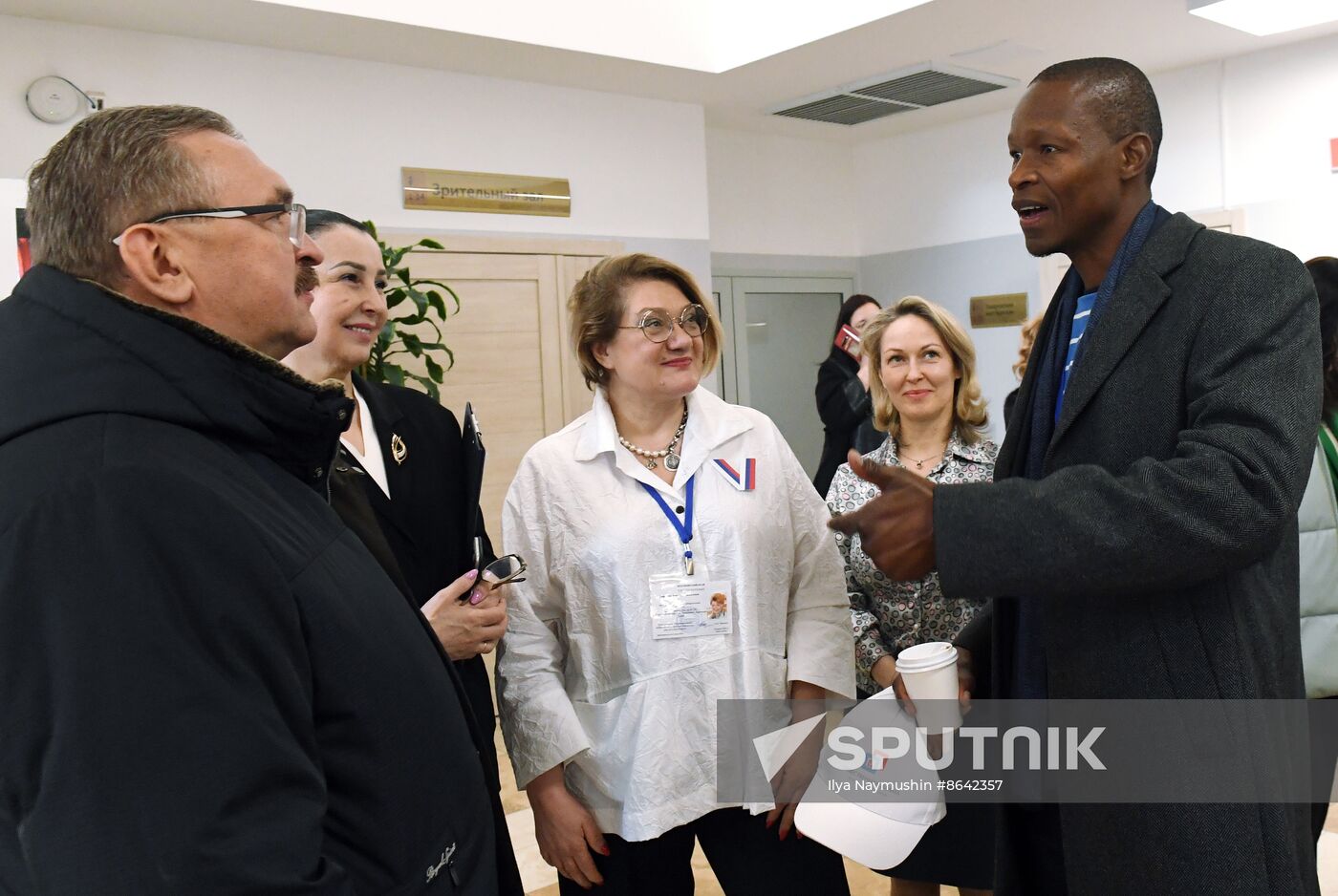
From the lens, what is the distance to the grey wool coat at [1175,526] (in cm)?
107

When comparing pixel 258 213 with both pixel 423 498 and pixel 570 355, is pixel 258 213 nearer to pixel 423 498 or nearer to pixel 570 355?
pixel 423 498

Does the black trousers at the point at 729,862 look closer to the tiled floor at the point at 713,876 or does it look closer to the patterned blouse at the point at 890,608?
the patterned blouse at the point at 890,608

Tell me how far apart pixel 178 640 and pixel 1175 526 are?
0.92 meters

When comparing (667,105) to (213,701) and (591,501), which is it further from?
(213,701)

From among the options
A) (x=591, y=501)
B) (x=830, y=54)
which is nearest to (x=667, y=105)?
(x=830, y=54)

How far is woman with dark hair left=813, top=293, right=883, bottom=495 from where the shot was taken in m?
3.75

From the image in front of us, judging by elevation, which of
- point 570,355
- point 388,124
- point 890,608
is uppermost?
point 388,124

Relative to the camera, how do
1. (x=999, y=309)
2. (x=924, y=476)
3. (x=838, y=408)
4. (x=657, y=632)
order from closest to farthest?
(x=657, y=632)
(x=924, y=476)
(x=838, y=408)
(x=999, y=309)

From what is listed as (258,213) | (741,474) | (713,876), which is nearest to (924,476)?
(741,474)

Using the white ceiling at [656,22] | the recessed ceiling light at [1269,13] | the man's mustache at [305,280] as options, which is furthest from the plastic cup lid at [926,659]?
the recessed ceiling light at [1269,13]

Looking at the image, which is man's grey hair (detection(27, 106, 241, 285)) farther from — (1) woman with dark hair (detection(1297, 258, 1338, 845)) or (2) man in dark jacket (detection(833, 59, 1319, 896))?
(1) woman with dark hair (detection(1297, 258, 1338, 845))

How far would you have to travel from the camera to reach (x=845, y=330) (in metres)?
4.29

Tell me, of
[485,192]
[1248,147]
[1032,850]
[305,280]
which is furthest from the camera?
[1248,147]

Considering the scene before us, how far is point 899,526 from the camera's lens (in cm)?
112
